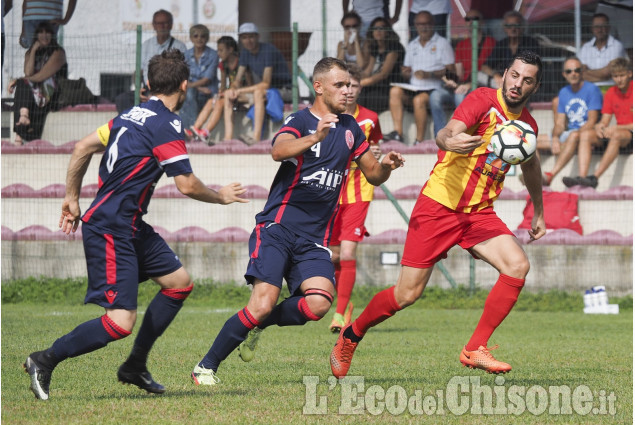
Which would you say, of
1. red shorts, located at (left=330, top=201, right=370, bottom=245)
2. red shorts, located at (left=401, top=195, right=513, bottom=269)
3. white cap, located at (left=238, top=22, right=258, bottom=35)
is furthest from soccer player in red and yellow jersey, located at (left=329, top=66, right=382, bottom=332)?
white cap, located at (left=238, top=22, right=258, bottom=35)

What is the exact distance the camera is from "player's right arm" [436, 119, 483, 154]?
21.7 feet

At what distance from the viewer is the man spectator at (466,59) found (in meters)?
16.1

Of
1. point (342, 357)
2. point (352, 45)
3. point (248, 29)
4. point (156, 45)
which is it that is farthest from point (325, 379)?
point (156, 45)

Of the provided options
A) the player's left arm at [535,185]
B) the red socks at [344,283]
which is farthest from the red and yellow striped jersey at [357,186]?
the player's left arm at [535,185]

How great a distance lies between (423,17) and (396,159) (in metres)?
10.0

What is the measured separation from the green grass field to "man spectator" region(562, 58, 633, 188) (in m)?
4.42

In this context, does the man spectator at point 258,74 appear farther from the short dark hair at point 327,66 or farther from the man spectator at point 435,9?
the short dark hair at point 327,66

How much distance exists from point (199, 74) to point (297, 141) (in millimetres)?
10389

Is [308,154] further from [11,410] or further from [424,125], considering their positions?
[424,125]

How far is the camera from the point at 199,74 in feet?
55.1

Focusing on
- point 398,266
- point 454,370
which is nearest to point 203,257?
point 398,266

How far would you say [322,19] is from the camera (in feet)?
57.6

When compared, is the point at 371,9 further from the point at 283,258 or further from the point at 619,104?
the point at 283,258

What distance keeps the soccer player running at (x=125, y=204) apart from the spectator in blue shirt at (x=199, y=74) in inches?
403
